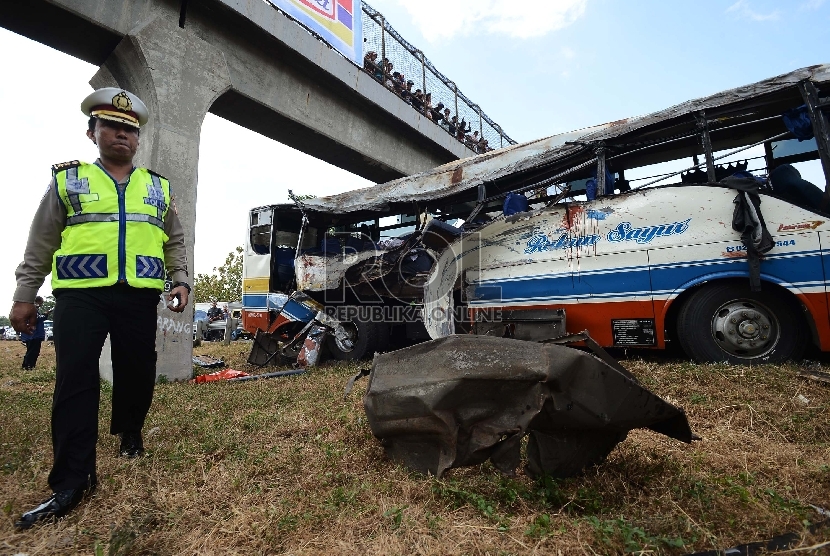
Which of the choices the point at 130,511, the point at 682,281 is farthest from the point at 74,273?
the point at 682,281

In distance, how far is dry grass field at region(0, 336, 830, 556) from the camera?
1.52 m

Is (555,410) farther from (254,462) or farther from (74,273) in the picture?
(74,273)

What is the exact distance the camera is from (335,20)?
888 cm

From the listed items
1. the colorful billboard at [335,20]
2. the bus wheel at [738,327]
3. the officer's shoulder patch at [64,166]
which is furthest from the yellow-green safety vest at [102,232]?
the colorful billboard at [335,20]

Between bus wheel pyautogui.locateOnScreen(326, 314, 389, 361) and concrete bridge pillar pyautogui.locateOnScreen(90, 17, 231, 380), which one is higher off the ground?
concrete bridge pillar pyautogui.locateOnScreen(90, 17, 231, 380)

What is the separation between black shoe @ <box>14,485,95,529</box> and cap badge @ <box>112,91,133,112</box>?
6.03 ft

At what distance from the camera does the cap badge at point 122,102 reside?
2379mm

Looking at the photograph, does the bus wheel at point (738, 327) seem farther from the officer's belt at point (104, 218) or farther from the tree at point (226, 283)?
the tree at point (226, 283)

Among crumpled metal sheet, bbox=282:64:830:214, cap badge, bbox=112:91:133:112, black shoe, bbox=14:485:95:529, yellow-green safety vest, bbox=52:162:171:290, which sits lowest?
black shoe, bbox=14:485:95:529

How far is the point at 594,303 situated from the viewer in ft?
15.6

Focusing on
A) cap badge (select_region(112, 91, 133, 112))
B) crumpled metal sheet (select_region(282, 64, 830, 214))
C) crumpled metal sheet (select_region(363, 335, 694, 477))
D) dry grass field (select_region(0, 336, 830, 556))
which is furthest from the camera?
crumpled metal sheet (select_region(282, 64, 830, 214))

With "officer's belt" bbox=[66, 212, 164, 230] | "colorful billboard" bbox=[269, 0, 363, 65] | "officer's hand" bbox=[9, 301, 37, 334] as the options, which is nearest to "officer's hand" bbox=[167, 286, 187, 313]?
"officer's belt" bbox=[66, 212, 164, 230]

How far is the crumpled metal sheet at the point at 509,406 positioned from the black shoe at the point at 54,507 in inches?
50.5

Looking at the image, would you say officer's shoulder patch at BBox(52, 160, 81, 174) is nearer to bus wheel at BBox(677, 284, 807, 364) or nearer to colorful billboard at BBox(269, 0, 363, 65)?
bus wheel at BBox(677, 284, 807, 364)
